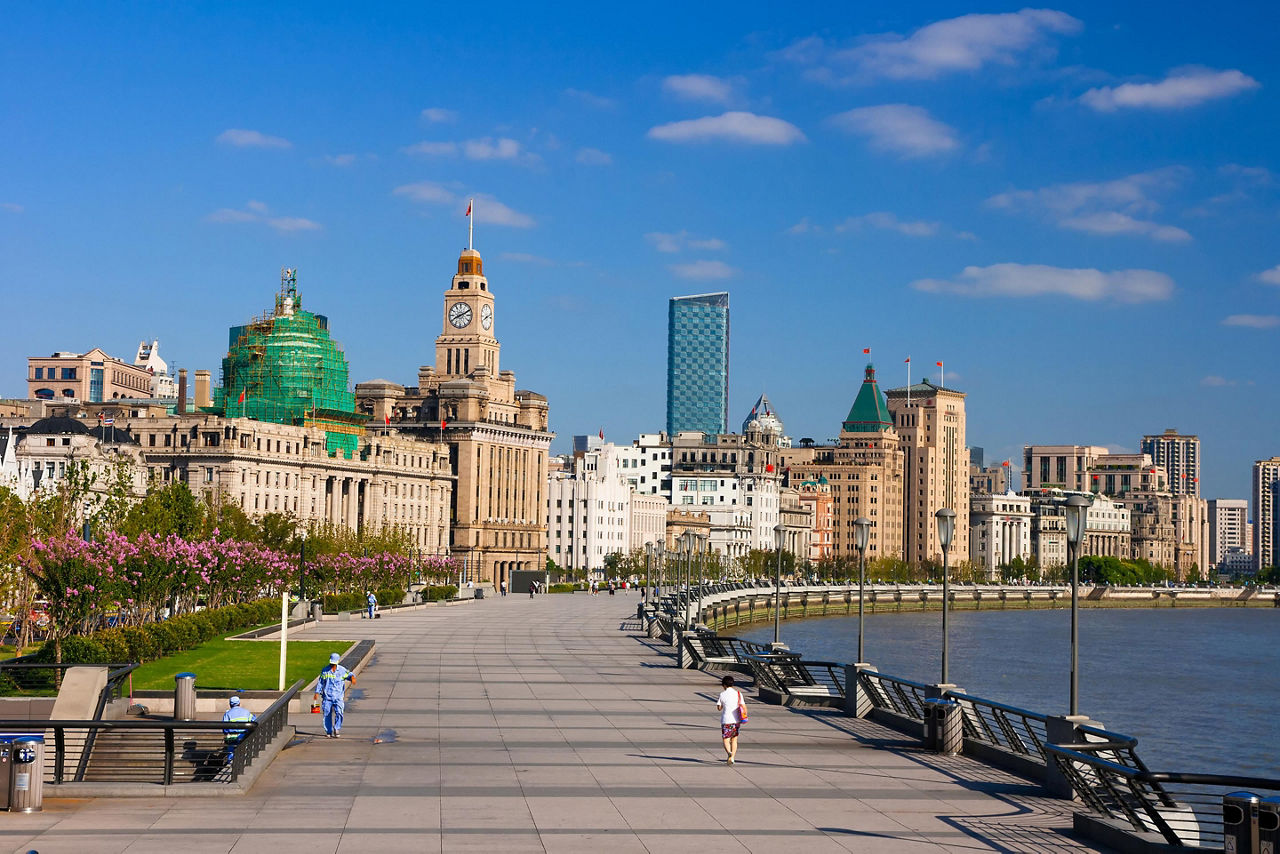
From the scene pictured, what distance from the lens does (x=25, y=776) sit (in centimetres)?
2167

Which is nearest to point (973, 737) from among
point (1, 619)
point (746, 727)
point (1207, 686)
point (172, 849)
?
point (746, 727)

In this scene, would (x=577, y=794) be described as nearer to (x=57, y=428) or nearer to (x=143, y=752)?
(x=143, y=752)

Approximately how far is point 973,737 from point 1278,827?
43.2 ft

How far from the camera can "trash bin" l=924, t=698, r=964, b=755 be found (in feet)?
99.7

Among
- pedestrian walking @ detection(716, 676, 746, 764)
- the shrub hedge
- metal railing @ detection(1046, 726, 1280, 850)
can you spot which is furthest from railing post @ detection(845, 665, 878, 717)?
the shrub hedge

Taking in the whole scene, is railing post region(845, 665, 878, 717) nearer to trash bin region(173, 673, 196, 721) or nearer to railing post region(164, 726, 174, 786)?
trash bin region(173, 673, 196, 721)

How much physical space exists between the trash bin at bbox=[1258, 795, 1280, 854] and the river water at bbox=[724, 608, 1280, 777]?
37522mm

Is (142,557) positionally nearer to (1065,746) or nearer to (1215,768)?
(1215,768)

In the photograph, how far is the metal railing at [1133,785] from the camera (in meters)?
19.4

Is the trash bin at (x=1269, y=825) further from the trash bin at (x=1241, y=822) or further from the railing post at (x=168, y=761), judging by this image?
the railing post at (x=168, y=761)

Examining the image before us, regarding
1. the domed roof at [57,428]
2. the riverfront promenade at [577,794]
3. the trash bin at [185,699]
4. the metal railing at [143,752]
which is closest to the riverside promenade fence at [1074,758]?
the riverfront promenade at [577,794]

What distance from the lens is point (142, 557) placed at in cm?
5838

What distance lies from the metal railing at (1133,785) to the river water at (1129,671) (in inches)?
1237

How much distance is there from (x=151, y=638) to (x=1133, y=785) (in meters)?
36.2
